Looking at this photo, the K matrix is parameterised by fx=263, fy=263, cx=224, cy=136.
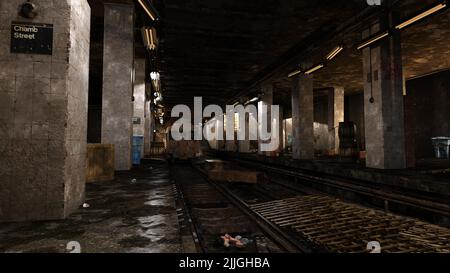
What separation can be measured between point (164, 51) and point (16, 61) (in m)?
10.9

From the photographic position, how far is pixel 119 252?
2.72 metres

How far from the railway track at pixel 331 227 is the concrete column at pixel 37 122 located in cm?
264

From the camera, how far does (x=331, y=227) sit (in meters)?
4.61

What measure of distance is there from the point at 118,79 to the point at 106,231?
8.27m

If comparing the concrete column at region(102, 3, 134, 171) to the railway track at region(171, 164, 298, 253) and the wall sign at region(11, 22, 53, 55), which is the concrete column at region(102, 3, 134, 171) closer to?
the railway track at region(171, 164, 298, 253)

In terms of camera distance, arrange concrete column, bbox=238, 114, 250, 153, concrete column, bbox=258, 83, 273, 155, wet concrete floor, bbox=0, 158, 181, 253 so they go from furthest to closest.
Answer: concrete column, bbox=238, 114, 250, 153 < concrete column, bbox=258, 83, 273, 155 < wet concrete floor, bbox=0, 158, 181, 253

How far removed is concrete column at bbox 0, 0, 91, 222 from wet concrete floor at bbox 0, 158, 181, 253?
31cm

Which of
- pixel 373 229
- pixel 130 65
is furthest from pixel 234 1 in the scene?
pixel 373 229

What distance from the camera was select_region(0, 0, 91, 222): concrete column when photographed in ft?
12.0

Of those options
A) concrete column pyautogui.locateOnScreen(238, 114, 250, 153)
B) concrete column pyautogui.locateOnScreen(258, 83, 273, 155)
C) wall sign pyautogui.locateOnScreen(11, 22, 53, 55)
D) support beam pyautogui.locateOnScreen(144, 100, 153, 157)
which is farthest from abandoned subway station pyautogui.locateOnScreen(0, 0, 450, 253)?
concrete column pyautogui.locateOnScreen(238, 114, 250, 153)

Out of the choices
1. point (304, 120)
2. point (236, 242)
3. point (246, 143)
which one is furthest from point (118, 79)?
point (246, 143)

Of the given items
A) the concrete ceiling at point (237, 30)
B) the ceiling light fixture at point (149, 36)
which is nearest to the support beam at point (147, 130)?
the concrete ceiling at point (237, 30)

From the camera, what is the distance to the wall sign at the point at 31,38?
147 inches

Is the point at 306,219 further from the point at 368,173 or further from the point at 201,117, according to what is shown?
the point at 201,117
